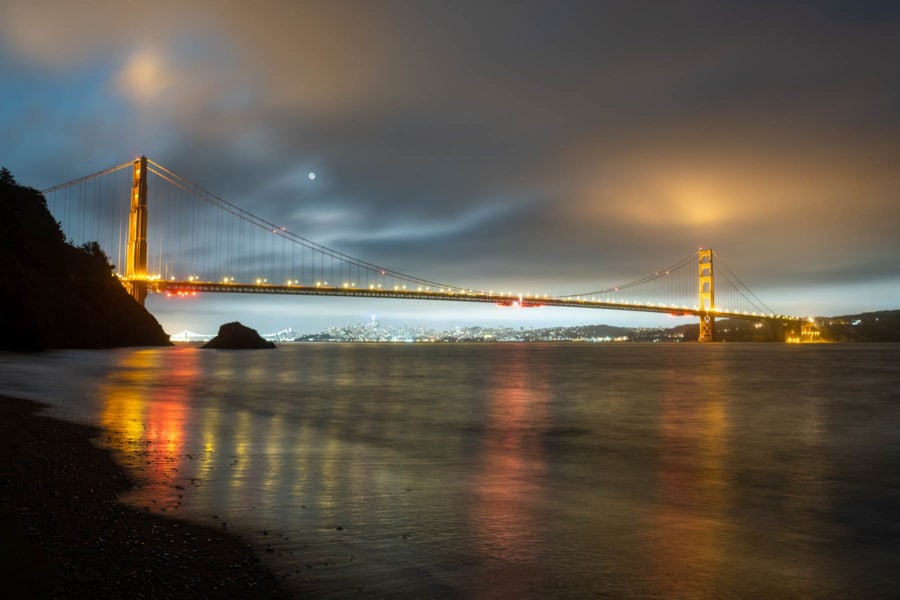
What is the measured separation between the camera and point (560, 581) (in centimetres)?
493

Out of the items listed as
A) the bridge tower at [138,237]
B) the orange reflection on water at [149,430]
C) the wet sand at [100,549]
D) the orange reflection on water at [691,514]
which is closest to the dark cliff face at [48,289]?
the bridge tower at [138,237]

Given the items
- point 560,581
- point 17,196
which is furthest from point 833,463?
point 17,196

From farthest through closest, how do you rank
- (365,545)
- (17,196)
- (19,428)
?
(17,196) → (19,428) → (365,545)

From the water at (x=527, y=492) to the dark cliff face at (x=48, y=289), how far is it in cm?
2654

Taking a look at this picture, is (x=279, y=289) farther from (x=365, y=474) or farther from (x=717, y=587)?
(x=717, y=587)

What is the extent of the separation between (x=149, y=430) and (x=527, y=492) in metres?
9.05

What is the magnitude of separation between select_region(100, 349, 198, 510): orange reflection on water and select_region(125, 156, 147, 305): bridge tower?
1960 inches

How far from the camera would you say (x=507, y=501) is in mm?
7785

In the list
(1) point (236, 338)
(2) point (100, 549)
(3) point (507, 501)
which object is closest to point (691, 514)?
(3) point (507, 501)

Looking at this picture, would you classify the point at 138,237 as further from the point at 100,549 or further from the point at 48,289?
the point at 100,549

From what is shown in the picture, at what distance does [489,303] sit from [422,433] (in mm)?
82760

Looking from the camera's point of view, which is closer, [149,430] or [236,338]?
[149,430]

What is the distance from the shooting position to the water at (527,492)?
16.9ft

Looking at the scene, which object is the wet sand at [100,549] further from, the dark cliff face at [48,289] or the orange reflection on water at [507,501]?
the dark cliff face at [48,289]
